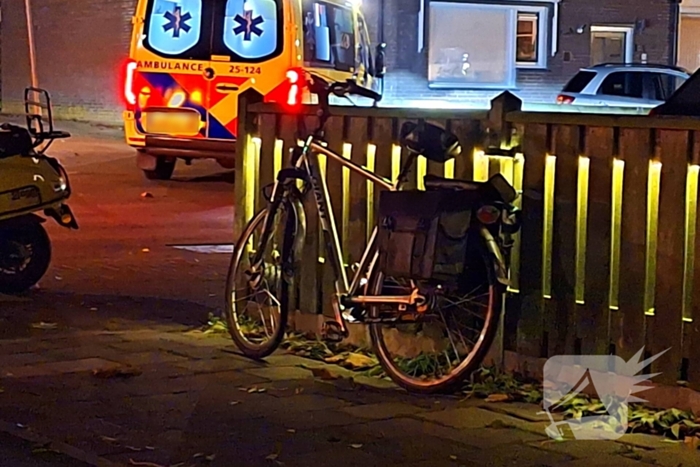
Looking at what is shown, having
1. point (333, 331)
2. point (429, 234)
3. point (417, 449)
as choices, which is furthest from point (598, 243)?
point (333, 331)

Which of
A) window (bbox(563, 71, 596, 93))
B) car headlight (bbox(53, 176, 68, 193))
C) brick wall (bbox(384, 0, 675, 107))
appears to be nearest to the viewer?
car headlight (bbox(53, 176, 68, 193))

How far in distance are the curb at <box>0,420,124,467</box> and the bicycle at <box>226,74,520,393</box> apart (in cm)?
168

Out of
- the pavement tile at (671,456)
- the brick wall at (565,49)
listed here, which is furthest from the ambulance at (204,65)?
the brick wall at (565,49)

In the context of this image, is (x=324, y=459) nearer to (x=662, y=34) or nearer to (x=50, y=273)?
(x=50, y=273)

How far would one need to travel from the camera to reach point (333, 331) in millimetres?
7094

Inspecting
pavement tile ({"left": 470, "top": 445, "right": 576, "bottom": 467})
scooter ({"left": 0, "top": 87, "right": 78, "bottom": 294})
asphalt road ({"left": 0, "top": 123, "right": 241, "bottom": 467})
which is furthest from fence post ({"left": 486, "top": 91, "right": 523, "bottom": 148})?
scooter ({"left": 0, "top": 87, "right": 78, "bottom": 294})

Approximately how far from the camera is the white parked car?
21250mm

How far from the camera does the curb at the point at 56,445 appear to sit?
5445mm

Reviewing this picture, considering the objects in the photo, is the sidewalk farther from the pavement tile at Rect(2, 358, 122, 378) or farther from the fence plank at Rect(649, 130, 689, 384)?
the fence plank at Rect(649, 130, 689, 384)

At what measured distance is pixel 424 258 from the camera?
6371mm

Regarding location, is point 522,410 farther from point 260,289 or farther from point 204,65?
point 204,65

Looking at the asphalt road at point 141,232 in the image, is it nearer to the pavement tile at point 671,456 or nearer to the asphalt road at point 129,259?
the asphalt road at point 129,259

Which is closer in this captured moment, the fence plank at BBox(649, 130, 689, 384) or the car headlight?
the fence plank at BBox(649, 130, 689, 384)

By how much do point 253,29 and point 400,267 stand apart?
9661 mm
